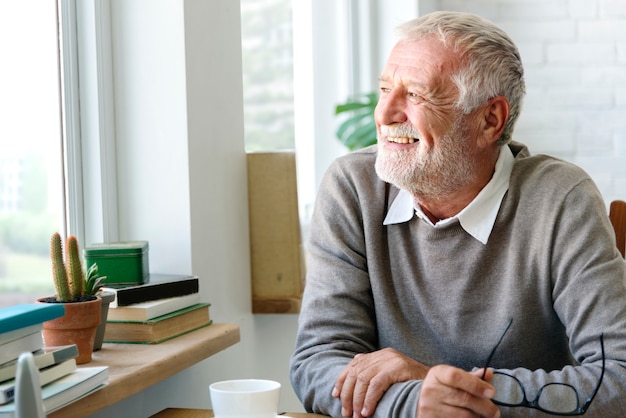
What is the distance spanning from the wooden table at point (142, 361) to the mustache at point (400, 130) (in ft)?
1.76

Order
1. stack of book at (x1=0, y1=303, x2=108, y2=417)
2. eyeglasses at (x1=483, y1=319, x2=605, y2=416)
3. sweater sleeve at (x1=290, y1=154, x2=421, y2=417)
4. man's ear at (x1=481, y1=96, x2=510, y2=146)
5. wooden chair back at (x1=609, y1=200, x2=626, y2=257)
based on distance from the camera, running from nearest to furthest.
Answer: stack of book at (x1=0, y1=303, x2=108, y2=417)
eyeglasses at (x1=483, y1=319, x2=605, y2=416)
sweater sleeve at (x1=290, y1=154, x2=421, y2=417)
man's ear at (x1=481, y1=96, x2=510, y2=146)
wooden chair back at (x1=609, y1=200, x2=626, y2=257)

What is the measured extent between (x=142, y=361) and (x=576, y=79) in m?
2.76

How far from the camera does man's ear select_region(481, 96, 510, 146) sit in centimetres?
186

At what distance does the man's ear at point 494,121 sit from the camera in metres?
1.86

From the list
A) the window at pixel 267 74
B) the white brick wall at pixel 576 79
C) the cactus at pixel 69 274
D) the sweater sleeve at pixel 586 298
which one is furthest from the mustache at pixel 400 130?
the white brick wall at pixel 576 79

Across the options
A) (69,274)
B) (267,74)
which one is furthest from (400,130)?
(267,74)

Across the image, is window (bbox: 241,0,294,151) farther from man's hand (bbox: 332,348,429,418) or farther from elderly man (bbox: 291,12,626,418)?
man's hand (bbox: 332,348,429,418)

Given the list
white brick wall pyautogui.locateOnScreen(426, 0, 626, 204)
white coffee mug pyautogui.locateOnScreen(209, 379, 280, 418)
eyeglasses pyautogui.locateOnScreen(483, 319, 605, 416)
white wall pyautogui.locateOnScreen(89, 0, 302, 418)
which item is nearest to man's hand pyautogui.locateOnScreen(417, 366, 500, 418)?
eyeglasses pyautogui.locateOnScreen(483, 319, 605, 416)

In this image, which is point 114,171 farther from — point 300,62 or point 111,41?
point 300,62

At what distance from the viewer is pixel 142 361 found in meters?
1.56

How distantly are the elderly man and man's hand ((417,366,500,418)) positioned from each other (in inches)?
7.8

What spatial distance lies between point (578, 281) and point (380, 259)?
386 mm

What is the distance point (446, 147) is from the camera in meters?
1.81

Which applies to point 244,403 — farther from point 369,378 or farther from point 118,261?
point 118,261
